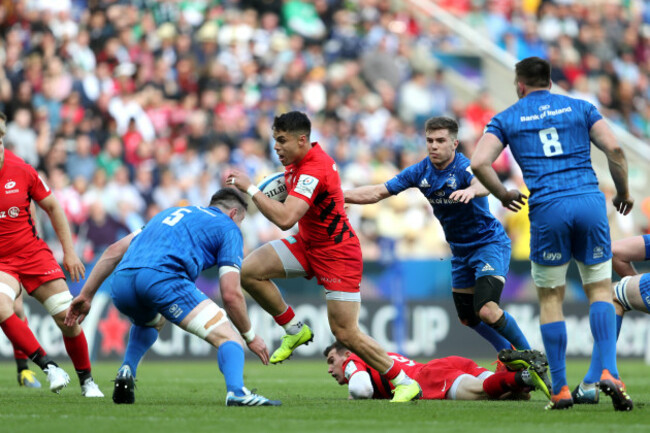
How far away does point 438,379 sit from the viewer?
10031 millimetres

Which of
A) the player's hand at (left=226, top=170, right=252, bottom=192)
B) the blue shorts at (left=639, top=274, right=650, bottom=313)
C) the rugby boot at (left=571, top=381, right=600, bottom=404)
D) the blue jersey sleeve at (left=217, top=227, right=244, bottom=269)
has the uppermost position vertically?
the player's hand at (left=226, top=170, right=252, bottom=192)

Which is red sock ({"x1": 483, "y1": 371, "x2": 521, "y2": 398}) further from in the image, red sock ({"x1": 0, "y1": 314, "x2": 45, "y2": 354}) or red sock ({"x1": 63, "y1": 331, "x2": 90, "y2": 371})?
red sock ({"x1": 0, "y1": 314, "x2": 45, "y2": 354})

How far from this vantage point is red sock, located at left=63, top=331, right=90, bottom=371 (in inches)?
403

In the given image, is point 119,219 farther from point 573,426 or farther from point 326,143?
point 573,426

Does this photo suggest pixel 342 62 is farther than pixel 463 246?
Yes

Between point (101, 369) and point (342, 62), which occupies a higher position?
point (342, 62)

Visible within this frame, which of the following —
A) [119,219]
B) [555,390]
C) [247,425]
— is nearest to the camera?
[247,425]

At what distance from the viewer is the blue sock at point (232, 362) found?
8273 millimetres

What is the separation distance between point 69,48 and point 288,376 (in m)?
8.14

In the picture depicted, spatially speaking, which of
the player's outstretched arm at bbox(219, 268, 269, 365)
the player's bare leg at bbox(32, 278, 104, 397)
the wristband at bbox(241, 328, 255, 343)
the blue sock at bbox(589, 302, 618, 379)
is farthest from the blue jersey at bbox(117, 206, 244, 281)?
the blue sock at bbox(589, 302, 618, 379)

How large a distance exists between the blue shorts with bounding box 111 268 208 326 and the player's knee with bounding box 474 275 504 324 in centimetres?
297

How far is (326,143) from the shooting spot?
20.5 meters

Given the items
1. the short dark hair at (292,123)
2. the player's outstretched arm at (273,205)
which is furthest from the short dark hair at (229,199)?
the short dark hair at (292,123)

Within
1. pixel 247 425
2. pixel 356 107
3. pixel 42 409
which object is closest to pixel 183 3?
pixel 356 107
